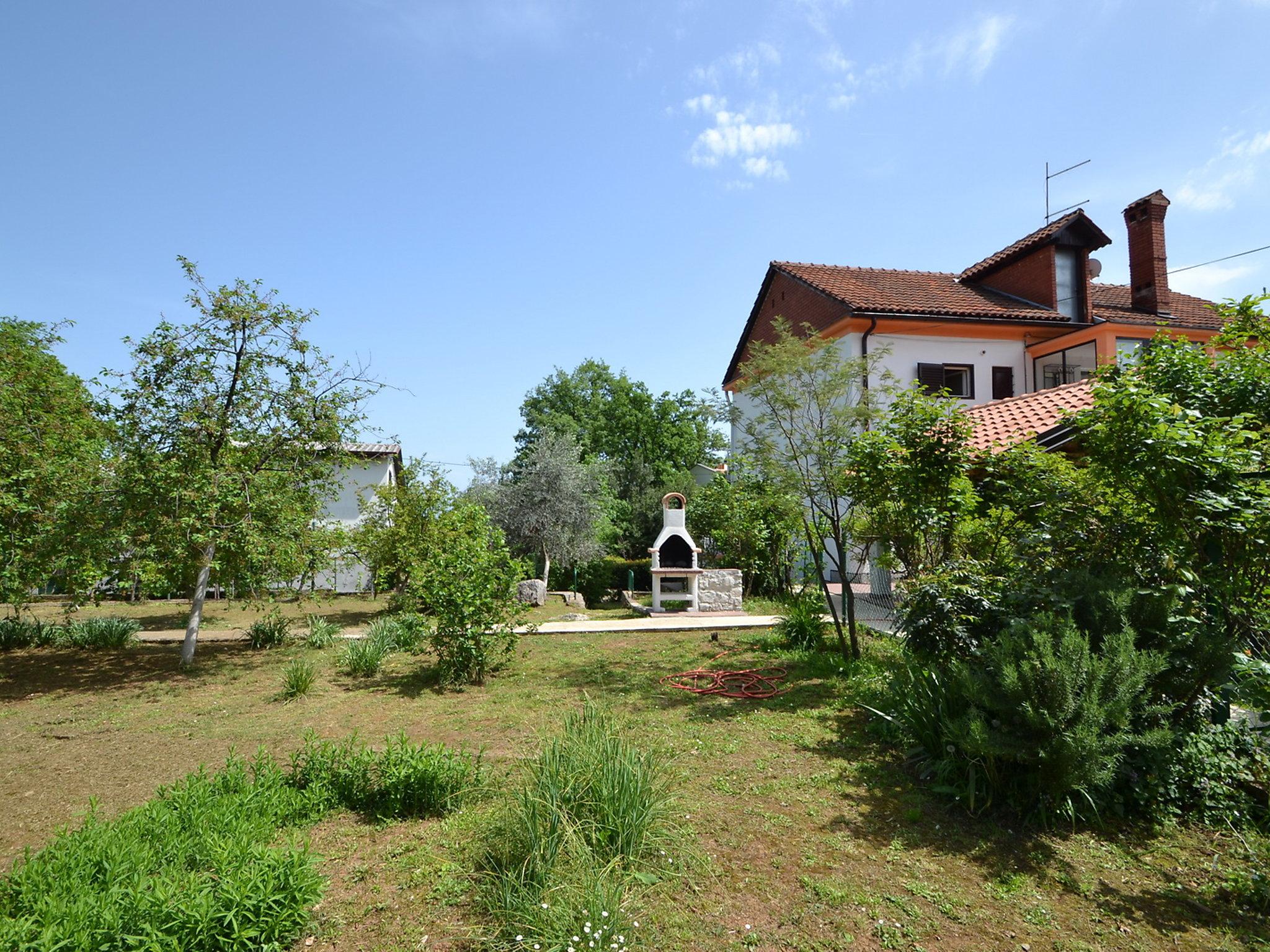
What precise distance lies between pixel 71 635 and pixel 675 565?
11.6 metres

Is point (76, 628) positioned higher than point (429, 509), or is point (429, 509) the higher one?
point (429, 509)

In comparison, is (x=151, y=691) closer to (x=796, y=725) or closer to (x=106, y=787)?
(x=106, y=787)

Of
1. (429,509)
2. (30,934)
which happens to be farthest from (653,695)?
(429,509)

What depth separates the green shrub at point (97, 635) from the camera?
10.8 m

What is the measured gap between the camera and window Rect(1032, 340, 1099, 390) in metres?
17.8

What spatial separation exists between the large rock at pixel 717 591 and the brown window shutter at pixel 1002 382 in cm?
894

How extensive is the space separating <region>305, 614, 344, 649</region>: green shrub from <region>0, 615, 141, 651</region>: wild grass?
2.88 metres

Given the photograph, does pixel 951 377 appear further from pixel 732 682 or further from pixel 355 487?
pixel 355 487

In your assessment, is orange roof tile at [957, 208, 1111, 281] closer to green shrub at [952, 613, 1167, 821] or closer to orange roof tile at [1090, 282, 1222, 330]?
orange roof tile at [1090, 282, 1222, 330]

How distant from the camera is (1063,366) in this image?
17812 millimetres

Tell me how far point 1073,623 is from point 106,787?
22.5ft

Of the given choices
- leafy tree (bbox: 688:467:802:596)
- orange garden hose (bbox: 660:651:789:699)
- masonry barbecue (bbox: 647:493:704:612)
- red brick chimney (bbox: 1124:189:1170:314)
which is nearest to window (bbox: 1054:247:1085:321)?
red brick chimney (bbox: 1124:189:1170:314)

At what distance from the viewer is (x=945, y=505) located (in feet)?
22.2

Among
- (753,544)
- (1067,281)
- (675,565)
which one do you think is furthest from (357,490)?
(1067,281)
